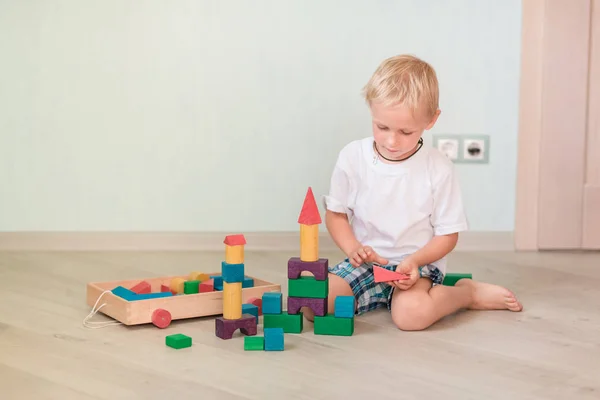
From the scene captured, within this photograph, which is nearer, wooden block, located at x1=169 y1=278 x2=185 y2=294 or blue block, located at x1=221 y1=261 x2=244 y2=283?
blue block, located at x1=221 y1=261 x2=244 y2=283

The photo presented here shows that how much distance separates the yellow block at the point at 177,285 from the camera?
1.90 m

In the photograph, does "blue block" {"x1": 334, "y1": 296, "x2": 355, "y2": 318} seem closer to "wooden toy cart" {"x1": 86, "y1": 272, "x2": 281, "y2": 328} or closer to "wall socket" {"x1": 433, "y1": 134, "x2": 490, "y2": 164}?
"wooden toy cart" {"x1": 86, "y1": 272, "x2": 281, "y2": 328}

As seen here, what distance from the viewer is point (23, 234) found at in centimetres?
258

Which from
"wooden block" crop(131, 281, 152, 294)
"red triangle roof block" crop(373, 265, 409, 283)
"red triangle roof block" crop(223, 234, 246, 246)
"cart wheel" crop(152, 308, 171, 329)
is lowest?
"cart wheel" crop(152, 308, 171, 329)

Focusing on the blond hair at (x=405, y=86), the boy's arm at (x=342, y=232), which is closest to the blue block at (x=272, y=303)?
the boy's arm at (x=342, y=232)

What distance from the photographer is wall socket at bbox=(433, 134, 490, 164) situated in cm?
261

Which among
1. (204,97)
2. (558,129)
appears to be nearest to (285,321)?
(204,97)

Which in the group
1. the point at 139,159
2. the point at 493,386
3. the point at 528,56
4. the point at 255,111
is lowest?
the point at 493,386

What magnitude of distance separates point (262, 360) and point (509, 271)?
111cm

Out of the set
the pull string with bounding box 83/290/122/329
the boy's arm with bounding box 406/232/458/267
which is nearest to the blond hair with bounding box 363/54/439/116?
the boy's arm with bounding box 406/232/458/267

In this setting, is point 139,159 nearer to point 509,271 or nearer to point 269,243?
point 269,243

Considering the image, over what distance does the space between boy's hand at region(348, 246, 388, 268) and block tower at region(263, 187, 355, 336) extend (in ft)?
0.32

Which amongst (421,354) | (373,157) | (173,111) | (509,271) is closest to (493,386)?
(421,354)

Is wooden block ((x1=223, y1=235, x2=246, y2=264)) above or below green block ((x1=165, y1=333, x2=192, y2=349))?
above
